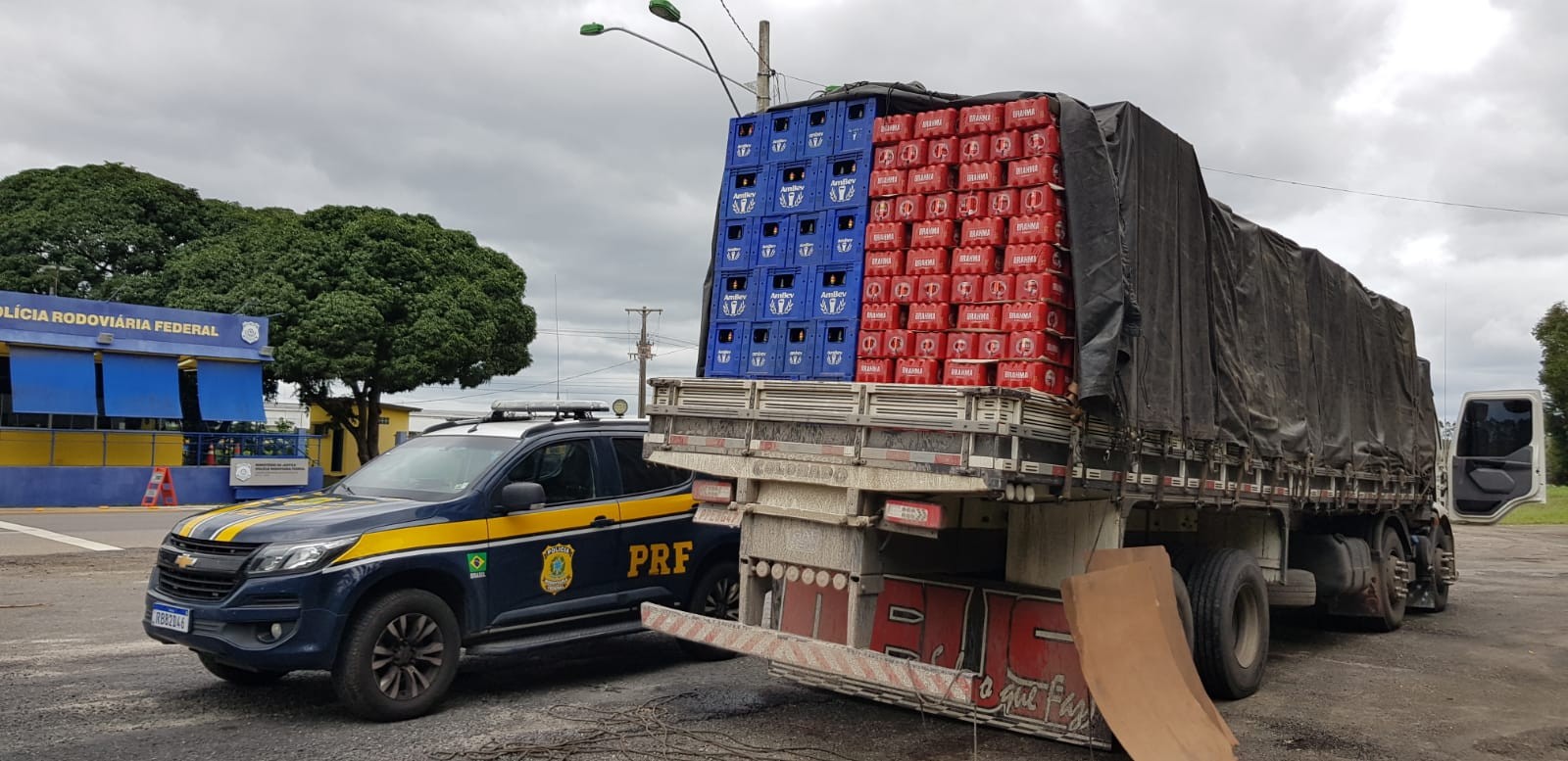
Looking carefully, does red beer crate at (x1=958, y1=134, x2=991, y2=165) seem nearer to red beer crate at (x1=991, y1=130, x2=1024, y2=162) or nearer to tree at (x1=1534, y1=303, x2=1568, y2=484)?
red beer crate at (x1=991, y1=130, x2=1024, y2=162)

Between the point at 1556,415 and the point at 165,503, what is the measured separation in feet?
145

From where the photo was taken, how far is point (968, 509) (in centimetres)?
686

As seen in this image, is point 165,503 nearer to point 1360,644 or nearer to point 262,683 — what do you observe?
point 262,683

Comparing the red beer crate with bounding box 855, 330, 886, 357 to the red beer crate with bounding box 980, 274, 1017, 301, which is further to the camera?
the red beer crate with bounding box 855, 330, 886, 357

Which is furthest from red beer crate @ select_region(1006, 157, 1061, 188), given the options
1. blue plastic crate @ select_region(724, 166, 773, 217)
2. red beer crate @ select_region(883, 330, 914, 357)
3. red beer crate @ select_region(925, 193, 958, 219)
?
blue plastic crate @ select_region(724, 166, 773, 217)

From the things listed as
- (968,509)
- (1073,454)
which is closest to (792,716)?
(968,509)

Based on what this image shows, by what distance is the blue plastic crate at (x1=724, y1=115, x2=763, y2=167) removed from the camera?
736cm

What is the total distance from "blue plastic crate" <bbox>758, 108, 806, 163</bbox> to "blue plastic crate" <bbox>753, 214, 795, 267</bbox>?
0.39m

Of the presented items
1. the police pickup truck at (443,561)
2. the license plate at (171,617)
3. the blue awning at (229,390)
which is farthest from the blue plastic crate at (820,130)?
the blue awning at (229,390)

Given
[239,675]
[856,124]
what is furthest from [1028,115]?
[239,675]

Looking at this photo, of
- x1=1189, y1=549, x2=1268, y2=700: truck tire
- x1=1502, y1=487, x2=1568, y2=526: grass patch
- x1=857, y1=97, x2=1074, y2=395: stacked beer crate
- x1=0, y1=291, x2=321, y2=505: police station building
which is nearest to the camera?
x1=857, y1=97, x2=1074, y2=395: stacked beer crate

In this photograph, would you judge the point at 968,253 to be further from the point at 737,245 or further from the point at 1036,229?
the point at 737,245

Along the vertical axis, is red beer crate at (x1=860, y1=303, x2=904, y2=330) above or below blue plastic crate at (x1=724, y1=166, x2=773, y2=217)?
below

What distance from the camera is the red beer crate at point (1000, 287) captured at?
20.2 feet
